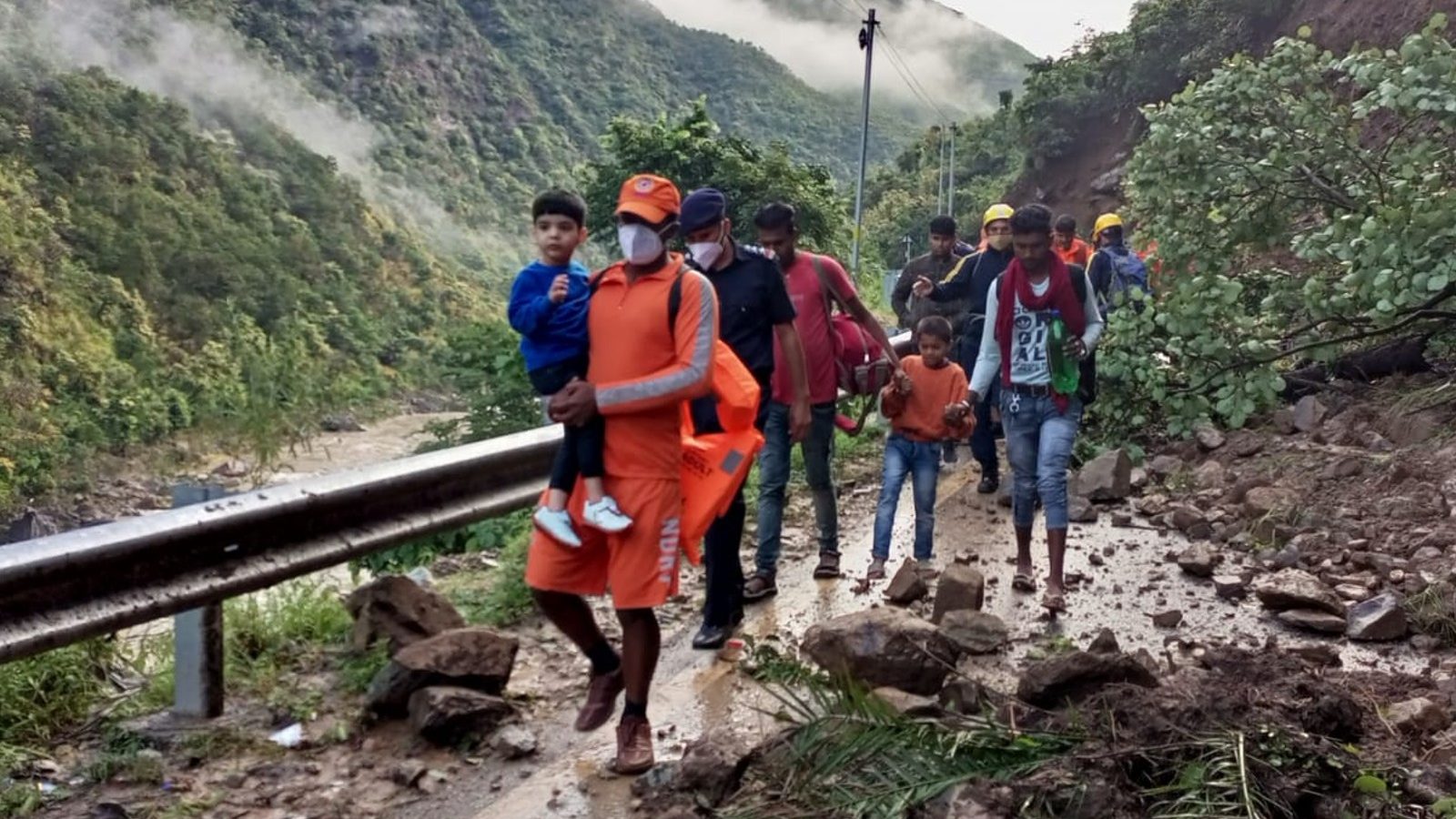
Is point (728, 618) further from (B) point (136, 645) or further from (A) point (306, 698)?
(B) point (136, 645)

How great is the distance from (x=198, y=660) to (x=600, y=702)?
1.17m

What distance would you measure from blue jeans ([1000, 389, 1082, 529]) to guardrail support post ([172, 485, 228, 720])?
10.7 ft

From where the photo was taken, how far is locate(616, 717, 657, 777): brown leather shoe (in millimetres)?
3383

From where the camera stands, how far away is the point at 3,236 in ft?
110

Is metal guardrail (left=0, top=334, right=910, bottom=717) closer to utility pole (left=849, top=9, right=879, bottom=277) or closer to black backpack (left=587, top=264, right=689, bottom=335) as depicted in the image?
black backpack (left=587, top=264, right=689, bottom=335)

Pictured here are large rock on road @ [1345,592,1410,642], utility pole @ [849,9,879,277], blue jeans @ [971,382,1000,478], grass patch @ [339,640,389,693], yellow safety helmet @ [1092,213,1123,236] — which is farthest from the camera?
utility pole @ [849,9,879,277]

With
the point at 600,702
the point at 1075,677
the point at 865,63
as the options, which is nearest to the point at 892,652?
the point at 1075,677

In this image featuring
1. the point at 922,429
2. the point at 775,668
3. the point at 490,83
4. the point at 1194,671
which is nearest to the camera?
the point at 1194,671

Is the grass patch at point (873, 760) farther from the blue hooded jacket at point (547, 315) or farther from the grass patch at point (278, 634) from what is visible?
the grass patch at point (278, 634)

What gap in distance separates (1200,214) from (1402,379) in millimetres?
1696

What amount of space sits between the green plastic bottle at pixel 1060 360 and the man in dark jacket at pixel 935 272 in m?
2.39

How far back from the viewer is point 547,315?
11.6ft

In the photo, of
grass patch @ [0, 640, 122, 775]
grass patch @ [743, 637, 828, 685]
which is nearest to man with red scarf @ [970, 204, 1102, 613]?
grass patch @ [743, 637, 828, 685]

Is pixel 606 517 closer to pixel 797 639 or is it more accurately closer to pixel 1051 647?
pixel 797 639
